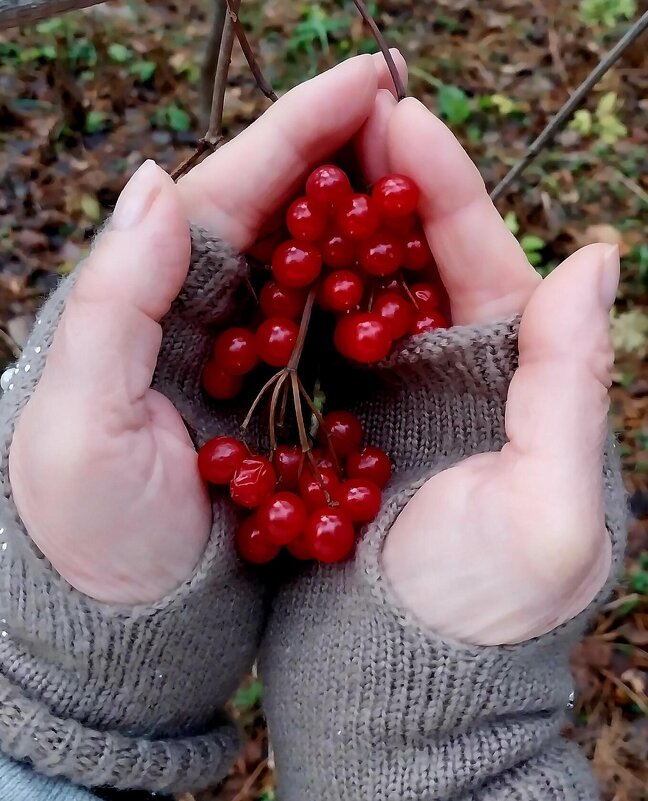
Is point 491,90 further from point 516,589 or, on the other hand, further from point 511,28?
point 516,589

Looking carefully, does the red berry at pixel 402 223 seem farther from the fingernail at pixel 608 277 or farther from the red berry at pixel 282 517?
the red berry at pixel 282 517

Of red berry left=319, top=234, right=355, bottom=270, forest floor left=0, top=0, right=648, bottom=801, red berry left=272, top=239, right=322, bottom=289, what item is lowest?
forest floor left=0, top=0, right=648, bottom=801

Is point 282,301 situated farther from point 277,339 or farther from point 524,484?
point 524,484

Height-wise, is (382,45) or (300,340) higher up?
(382,45)

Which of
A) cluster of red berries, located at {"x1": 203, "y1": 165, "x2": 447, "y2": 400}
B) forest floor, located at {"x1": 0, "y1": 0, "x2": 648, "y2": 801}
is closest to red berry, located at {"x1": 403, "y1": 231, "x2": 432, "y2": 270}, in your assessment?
cluster of red berries, located at {"x1": 203, "y1": 165, "x2": 447, "y2": 400}

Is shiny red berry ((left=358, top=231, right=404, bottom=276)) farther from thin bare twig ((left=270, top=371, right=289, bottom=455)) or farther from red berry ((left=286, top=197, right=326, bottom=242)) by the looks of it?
thin bare twig ((left=270, top=371, right=289, bottom=455))

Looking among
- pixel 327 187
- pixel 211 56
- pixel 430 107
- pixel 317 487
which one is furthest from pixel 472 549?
pixel 430 107
